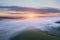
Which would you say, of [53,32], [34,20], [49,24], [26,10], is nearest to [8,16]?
[26,10]

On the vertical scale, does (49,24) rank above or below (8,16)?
below

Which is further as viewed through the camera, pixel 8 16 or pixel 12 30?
pixel 8 16

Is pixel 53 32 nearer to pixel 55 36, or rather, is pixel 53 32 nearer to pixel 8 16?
pixel 55 36

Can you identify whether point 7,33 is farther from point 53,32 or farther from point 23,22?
point 53,32

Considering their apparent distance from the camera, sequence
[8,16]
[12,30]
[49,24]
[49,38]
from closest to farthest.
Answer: [49,38], [12,30], [49,24], [8,16]

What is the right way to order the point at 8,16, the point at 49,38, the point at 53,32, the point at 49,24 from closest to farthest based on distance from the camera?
the point at 49,38, the point at 53,32, the point at 49,24, the point at 8,16

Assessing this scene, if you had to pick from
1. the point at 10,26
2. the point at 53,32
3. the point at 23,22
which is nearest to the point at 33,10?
the point at 23,22

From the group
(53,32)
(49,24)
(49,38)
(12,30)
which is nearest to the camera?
(49,38)

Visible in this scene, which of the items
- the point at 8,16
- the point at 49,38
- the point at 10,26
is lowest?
the point at 49,38

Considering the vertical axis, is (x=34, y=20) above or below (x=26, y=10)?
below
